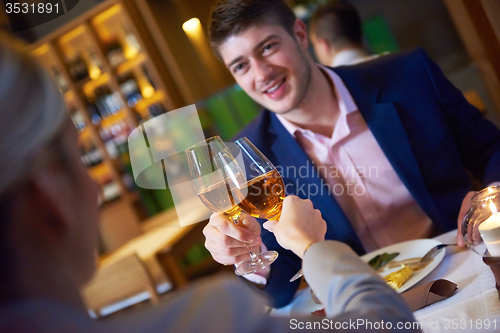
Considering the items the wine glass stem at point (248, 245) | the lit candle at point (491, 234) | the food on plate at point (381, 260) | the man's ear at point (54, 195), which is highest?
the man's ear at point (54, 195)

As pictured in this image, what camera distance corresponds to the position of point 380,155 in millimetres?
1248

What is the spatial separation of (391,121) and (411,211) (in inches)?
10.8

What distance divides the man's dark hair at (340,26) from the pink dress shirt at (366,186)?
121cm

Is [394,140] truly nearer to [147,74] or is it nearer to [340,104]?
[340,104]

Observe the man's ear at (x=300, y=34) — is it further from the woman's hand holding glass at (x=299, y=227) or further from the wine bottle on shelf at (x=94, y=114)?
the wine bottle on shelf at (x=94, y=114)

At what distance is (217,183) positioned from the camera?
0.76 m

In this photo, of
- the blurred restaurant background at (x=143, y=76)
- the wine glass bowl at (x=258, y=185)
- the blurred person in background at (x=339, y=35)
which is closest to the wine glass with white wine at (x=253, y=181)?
the wine glass bowl at (x=258, y=185)

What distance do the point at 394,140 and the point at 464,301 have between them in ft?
2.18

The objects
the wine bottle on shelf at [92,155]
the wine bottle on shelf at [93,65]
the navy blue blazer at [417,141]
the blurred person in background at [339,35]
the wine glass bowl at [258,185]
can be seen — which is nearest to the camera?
the wine glass bowl at [258,185]

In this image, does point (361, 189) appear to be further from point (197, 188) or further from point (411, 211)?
point (197, 188)

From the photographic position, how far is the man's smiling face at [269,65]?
1.26m

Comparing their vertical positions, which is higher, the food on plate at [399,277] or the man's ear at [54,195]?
the man's ear at [54,195]

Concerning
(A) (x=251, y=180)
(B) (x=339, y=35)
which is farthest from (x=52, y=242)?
(B) (x=339, y=35)

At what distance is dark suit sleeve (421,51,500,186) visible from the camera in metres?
1.22
